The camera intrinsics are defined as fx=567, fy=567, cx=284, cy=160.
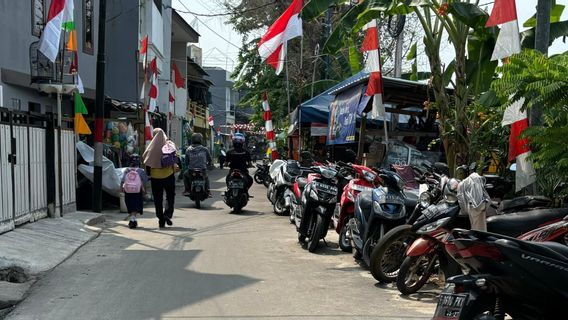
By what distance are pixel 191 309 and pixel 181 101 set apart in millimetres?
29374

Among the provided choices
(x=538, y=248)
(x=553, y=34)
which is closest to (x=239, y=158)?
(x=553, y=34)

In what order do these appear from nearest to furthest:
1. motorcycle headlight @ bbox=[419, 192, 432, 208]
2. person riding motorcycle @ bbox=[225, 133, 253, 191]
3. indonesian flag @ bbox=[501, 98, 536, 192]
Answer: motorcycle headlight @ bbox=[419, 192, 432, 208], indonesian flag @ bbox=[501, 98, 536, 192], person riding motorcycle @ bbox=[225, 133, 253, 191]

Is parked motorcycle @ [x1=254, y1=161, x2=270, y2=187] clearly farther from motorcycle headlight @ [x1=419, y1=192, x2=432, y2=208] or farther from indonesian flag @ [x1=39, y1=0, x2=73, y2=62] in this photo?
motorcycle headlight @ [x1=419, y1=192, x2=432, y2=208]

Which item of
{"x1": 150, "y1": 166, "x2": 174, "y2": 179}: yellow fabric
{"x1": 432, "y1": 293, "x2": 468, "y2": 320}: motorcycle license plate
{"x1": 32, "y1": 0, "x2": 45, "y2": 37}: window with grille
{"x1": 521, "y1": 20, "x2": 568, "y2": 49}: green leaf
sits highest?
{"x1": 32, "y1": 0, "x2": 45, "y2": 37}: window with grille

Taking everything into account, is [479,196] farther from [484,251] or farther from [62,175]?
[62,175]

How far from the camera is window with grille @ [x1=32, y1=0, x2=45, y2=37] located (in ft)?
43.0

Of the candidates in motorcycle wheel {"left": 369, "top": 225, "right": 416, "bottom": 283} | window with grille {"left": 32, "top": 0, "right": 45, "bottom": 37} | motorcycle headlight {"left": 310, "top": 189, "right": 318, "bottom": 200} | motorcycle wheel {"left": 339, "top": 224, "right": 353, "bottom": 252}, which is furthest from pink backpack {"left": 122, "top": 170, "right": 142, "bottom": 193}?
motorcycle wheel {"left": 369, "top": 225, "right": 416, "bottom": 283}

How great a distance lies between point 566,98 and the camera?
16.7ft

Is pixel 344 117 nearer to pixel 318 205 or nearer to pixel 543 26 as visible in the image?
pixel 318 205

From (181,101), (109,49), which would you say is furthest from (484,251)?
(181,101)

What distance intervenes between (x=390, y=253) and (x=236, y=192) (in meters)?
7.39

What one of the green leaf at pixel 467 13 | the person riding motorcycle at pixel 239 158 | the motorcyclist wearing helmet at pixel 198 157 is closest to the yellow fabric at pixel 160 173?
the motorcyclist wearing helmet at pixel 198 157

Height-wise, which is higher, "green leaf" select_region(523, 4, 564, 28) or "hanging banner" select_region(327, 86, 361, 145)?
"green leaf" select_region(523, 4, 564, 28)

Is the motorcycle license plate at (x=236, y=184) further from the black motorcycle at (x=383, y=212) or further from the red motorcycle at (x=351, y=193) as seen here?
the black motorcycle at (x=383, y=212)
